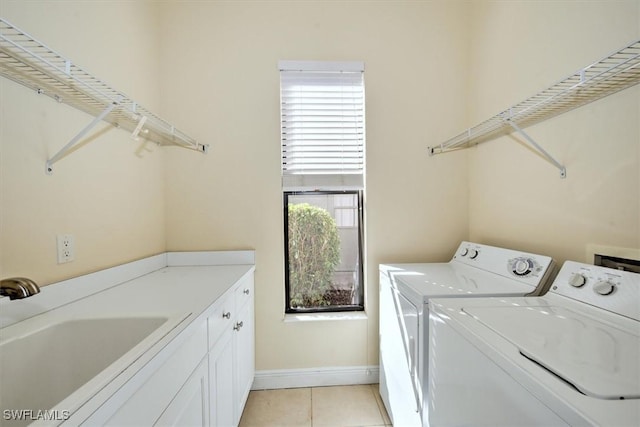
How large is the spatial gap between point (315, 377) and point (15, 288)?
1.82 metres

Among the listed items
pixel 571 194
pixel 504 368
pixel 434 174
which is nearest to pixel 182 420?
pixel 504 368

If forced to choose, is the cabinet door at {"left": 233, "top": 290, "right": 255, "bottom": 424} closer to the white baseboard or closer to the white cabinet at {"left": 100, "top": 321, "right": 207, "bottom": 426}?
the white baseboard

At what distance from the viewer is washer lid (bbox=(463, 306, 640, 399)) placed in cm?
61

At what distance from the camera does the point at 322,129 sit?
6.86ft

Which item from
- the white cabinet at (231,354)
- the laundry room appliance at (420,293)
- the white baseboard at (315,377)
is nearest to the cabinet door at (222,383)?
the white cabinet at (231,354)

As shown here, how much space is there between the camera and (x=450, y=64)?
82.3 inches

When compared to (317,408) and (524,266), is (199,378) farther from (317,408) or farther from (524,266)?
(524,266)

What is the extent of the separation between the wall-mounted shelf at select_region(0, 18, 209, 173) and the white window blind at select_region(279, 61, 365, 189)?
0.84 meters

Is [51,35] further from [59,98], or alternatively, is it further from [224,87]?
[224,87]

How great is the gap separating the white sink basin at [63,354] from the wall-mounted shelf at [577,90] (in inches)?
A: 67.0

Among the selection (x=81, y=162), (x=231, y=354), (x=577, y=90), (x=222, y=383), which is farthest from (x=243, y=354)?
(x=577, y=90)

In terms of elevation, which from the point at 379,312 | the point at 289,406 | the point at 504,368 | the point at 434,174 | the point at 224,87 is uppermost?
the point at 224,87

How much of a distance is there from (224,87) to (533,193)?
2.11 metres

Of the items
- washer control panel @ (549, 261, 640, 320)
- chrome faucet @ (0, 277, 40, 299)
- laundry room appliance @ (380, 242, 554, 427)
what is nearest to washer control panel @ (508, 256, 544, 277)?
laundry room appliance @ (380, 242, 554, 427)
